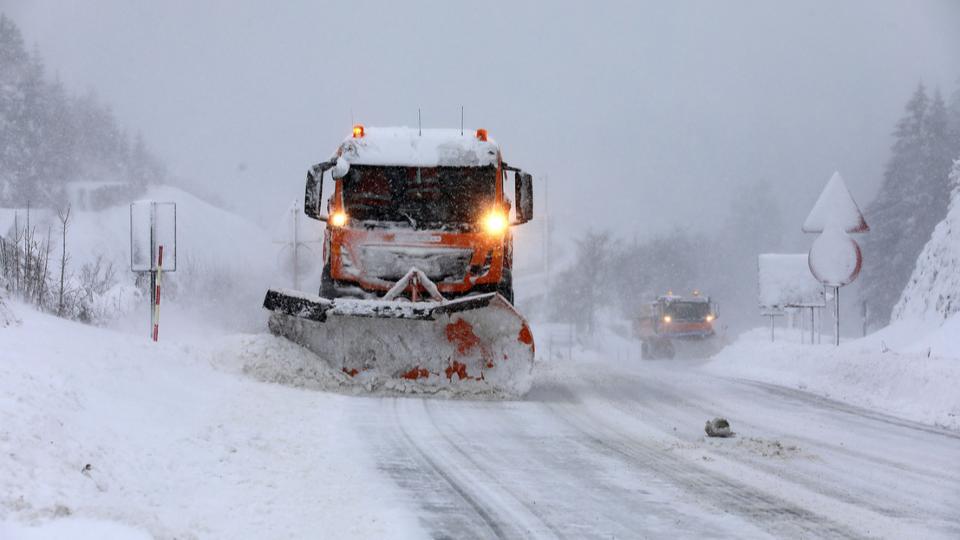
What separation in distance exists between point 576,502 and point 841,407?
6.90 meters

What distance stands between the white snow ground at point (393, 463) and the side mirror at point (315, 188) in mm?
2407

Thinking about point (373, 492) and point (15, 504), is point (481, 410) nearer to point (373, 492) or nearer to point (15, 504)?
point (373, 492)

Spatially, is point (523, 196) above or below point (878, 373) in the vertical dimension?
above

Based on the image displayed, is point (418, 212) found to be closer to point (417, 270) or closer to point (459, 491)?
point (417, 270)

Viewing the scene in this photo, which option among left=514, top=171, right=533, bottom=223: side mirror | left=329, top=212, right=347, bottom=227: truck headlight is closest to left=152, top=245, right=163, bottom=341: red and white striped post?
left=329, top=212, right=347, bottom=227: truck headlight

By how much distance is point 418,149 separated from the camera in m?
11.6

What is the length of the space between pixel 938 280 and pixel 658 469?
946 inches

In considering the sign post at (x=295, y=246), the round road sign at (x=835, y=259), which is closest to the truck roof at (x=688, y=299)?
the sign post at (x=295, y=246)

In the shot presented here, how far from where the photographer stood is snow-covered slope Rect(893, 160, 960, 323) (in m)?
26.3

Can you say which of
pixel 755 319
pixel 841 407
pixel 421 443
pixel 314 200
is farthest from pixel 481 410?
pixel 755 319

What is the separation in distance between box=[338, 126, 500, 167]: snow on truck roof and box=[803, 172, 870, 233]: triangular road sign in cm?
842

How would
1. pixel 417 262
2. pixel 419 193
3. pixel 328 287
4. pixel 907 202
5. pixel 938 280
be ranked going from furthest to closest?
pixel 907 202 < pixel 938 280 < pixel 419 193 < pixel 328 287 < pixel 417 262

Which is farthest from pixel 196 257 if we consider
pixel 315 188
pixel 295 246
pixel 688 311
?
pixel 315 188

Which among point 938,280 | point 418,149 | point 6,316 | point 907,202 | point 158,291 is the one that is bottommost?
point 6,316
